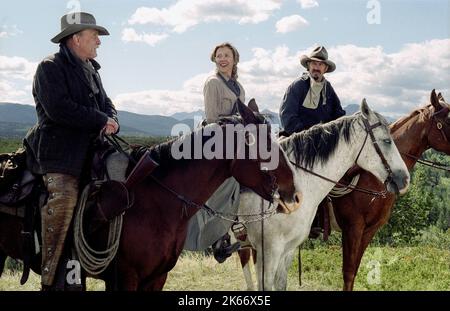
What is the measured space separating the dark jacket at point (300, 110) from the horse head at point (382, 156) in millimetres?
995

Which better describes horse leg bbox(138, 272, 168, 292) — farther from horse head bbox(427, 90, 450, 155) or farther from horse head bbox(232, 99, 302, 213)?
horse head bbox(427, 90, 450, 155)

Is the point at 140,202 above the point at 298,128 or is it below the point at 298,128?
below

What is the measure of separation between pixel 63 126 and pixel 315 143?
3281 millimetres

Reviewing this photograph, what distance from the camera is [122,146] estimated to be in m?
5.30

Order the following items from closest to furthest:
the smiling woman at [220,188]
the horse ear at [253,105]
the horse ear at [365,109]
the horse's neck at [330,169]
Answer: the horse ear at [253,105] < the smiling woman at [220,188] < the horse's neck at [330,169] < the horse ear at [365,109]

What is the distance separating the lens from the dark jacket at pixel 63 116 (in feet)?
15.2

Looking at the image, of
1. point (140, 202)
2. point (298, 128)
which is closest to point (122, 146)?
point (140, 202)

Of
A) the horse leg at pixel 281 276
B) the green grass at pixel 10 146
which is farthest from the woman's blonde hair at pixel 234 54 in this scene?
the green grass at pixel 10 146

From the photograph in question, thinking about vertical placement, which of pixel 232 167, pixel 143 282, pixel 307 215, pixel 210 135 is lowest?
pixel 143 282

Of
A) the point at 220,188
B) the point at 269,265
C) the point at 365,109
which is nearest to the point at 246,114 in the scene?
the point at 220,188

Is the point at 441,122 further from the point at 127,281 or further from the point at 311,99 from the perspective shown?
the point at 127,281

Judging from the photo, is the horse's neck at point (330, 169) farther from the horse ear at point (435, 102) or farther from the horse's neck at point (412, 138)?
the horse ear at point (435, 102)
